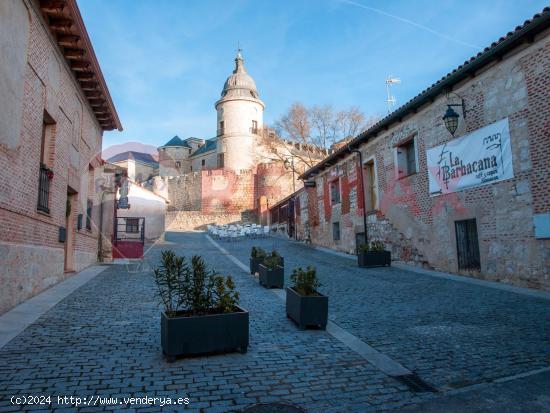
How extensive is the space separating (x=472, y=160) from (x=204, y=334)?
28.6 ft

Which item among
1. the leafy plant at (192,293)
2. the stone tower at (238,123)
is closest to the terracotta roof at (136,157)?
the stone tower at (238,123)

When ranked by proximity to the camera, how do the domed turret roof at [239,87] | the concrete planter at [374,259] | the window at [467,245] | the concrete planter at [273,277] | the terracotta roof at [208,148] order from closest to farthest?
Result: 1. the concrete planter at [273,277]
2. the window at [467,245]
3. the concrete planter at [374,259]
4. the domed turret roof at [239,87]
5. the terracotta roof at [208,148]

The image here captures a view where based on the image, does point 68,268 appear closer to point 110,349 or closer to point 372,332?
point 110,349

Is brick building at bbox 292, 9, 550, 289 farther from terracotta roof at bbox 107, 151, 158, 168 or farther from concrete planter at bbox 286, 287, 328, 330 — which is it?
terracotta roof at bbox 107, 151, 158, 168

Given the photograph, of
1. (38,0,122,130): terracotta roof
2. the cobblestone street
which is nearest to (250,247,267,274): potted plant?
the cobblestone street

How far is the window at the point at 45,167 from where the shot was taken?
8.20 meters

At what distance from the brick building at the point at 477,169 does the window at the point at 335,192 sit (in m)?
3.60

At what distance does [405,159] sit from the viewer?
13797 millimetres

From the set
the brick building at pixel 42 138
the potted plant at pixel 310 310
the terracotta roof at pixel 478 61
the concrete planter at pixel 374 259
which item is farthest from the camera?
the concrete planter at pixel 374 259

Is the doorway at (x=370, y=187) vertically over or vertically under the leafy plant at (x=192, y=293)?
over

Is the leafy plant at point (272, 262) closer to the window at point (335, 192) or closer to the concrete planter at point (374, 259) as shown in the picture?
the concrete planter at point (374, 259)

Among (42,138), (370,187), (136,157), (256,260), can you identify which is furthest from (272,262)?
(136,157)

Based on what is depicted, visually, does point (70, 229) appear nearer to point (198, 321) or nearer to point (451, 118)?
point (198, 321)

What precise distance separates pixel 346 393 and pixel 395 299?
4.56 meters
